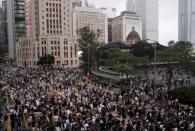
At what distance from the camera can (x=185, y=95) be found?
34875 millimetres

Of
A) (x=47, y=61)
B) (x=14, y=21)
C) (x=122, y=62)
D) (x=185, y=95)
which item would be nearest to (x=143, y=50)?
(x=47, y=61)

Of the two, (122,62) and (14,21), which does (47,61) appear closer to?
(122,62)

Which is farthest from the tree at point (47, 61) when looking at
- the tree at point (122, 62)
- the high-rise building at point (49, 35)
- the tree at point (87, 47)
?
the tree at point (122, 62)

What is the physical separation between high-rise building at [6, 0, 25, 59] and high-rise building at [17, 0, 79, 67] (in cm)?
2819

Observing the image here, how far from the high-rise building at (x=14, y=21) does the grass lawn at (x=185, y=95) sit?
5589 inches

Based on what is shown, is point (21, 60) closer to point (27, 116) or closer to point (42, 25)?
point (42, 25)

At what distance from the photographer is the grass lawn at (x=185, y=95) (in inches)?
1333

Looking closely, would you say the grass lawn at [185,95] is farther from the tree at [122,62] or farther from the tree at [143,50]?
the tree at [143,50]

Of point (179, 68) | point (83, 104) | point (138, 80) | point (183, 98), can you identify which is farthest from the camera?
point (179, 68)

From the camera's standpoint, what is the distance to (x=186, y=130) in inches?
808

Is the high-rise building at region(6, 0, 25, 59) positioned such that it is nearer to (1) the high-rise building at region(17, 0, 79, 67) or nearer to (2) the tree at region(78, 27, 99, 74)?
(1) the high-rise building at region(17, 0, 79, 67)

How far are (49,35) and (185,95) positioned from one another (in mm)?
102357

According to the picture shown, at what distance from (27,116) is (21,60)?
132653 millimetres

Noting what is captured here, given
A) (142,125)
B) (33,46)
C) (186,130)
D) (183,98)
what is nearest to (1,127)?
(142,125)
